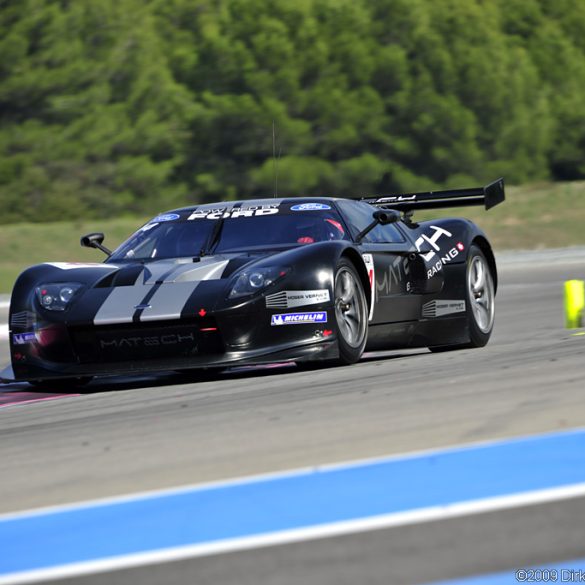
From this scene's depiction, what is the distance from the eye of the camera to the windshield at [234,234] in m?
8.28

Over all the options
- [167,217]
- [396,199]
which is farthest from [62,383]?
[396,199]

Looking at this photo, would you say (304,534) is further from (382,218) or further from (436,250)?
(436,250)

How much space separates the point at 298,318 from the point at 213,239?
1.18 metres

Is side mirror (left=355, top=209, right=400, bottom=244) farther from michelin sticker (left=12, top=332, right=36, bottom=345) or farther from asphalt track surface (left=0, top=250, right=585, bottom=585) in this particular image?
michelin sticker (left=12, top=332, right=36, bottom=345)

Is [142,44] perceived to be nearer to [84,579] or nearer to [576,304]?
[576,304]

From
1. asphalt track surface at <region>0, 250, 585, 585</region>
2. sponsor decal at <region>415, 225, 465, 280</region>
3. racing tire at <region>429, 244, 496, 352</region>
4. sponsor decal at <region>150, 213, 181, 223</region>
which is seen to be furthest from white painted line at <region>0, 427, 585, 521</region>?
racing tire at <region>429, 244, 496, 352</region>

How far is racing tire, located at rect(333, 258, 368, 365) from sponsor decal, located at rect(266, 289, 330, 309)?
97mm

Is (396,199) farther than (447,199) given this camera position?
Yes

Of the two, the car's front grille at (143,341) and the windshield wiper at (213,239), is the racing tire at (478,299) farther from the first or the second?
the car's front grille at (143,341)

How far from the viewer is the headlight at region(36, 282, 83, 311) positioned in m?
7.62

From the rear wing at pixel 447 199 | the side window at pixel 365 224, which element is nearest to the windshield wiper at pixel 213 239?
the side window at pixel 365 224

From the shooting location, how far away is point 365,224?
8.84 metres

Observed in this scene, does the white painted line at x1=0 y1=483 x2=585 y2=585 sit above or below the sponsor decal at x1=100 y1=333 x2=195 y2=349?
above

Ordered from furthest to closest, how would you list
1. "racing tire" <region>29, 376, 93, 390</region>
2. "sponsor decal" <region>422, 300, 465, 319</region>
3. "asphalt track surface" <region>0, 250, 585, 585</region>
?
1. "sponsor decal" <region>422, 300, 465, 319</region>
2. "racing tire" <region>29, 376, 93, 390</region>
3. "asphalt track surface" <region>0, 250, 585, 585</region>
